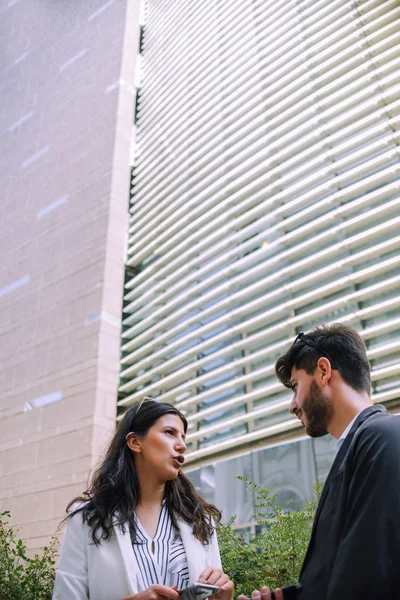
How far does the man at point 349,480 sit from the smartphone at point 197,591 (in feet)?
0.46

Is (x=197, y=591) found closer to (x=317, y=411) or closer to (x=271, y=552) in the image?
(x=317, y=411)

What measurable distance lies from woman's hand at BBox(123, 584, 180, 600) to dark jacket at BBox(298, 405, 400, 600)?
1.21ft

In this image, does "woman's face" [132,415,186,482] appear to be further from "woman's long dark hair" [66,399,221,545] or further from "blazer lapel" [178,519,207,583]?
"blazer lapel" [178,519,207,583]

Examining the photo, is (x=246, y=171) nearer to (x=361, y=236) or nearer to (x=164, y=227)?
(x=164, y=227)

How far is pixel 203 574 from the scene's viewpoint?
74.7 inches

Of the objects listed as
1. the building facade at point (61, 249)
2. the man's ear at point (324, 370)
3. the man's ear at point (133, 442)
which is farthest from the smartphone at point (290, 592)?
the building facade at point (61, 249)

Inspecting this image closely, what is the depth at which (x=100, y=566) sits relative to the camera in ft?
6.41

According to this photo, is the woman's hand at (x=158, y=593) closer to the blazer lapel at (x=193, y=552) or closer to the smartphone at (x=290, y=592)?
the blazer lapel at (x=193, y=552)

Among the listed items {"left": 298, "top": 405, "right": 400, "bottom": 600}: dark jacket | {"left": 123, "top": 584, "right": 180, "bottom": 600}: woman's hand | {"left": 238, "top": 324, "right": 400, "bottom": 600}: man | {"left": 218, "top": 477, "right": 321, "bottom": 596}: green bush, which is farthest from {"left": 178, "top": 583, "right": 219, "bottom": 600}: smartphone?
{"left": 218, "top": 477, "right": 321, "bottom": 596}: green bush

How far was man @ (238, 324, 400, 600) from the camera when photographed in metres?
1.42

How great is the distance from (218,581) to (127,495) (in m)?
0.47

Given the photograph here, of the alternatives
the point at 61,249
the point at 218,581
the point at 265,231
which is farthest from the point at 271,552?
the point at 61,249

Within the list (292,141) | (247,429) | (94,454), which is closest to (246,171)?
(292,141)

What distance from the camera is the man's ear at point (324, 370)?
2000mm
